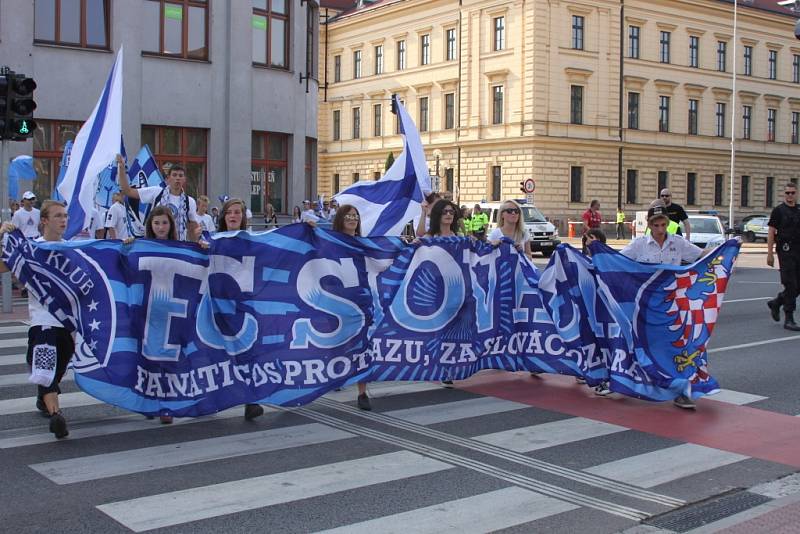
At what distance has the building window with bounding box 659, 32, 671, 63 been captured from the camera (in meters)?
60.7

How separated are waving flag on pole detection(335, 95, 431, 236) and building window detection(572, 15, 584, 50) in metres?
48.4

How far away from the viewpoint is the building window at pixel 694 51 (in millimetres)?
62281

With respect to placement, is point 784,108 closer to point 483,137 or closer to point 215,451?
point 483,137

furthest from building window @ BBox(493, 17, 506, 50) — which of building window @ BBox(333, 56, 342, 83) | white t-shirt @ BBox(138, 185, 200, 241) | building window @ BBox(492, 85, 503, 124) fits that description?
white t-shirt @ BBox(138, 185, 200, 241)

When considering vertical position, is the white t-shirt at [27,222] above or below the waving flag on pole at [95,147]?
below

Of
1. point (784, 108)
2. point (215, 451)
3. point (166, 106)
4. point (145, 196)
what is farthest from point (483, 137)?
point (215, 451)

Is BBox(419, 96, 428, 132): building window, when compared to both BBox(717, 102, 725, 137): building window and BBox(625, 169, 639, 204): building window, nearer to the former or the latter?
BBox(625, 169, 639, 204): building window

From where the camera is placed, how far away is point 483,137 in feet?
193

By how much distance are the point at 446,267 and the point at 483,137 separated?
5041 centimetres

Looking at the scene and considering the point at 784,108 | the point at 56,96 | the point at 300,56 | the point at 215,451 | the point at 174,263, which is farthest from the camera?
the point at 784,108

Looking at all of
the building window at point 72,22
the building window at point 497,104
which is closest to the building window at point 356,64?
the building window at point 497,104

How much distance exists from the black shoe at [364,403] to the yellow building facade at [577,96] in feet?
143

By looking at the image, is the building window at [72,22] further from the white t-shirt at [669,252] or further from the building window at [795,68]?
the building window at [795,68]

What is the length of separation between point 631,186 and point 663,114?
5.77 m
